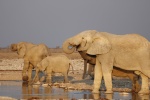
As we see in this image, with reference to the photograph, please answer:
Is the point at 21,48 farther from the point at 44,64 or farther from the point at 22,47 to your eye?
the point at 44,64

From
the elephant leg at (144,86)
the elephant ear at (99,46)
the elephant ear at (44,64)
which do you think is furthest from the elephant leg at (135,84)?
the elephant ear at (44,64)

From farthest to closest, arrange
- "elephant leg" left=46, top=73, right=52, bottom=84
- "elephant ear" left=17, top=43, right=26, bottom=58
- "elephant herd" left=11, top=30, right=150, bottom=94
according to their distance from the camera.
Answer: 1. "elephant ear" left=17, top=43, right=26, bottom=58
2. "elephant leg" left=46, top=73, right=52, bottom=84
3. "elephant herd" left=11, top=30, right=150, bottom=94

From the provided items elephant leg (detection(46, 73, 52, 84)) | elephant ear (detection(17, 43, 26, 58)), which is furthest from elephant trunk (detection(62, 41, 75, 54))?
elephant ear (detection(17, 43, 26, 58))

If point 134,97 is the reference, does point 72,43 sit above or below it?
above

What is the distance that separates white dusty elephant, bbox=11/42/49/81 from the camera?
109 feet

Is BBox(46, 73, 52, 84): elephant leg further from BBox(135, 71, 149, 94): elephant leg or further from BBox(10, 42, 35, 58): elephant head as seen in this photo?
BBox(135, 71, 149, 94): elephant leg

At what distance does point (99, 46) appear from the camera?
74.3ft

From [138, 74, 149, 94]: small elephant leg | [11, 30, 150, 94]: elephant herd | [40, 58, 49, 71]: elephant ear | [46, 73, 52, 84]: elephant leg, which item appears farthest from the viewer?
[40, 58, 49, 71]: elephant ear

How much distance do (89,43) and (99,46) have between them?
0.46 m

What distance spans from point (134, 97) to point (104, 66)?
6.14ft

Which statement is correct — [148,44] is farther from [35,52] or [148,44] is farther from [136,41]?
[35,52]

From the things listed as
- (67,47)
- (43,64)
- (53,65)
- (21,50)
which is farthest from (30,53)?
(67,47)

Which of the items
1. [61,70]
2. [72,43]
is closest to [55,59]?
[61,70]

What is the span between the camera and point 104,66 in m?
22.5
